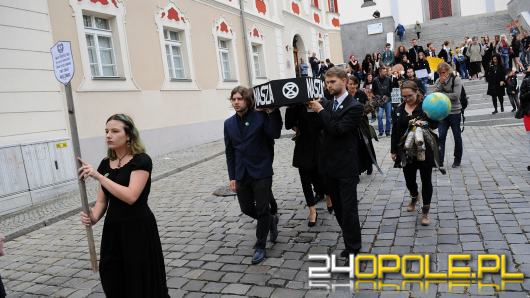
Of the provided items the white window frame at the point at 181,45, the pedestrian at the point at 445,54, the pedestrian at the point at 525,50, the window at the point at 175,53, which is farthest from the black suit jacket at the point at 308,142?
the pedestrian at the point at 525,50

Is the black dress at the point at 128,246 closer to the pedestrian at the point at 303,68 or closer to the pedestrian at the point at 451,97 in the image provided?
the pedestrian at the point at 451,97

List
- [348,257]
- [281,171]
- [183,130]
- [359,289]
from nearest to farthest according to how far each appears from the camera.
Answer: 1. [359,289]
2. [348,257]
3. [281,171]
4. [183,130]

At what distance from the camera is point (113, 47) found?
35.4ft

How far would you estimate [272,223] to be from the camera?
4.79 metres

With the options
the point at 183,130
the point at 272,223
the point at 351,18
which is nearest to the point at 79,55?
the point at 183,130

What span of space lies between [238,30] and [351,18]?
19.1m

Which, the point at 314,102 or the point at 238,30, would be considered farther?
the point at 238,30

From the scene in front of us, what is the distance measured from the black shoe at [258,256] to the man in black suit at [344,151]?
84cm

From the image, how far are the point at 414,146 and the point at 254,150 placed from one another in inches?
69.3

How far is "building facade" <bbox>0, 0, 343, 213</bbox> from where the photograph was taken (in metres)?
8.27

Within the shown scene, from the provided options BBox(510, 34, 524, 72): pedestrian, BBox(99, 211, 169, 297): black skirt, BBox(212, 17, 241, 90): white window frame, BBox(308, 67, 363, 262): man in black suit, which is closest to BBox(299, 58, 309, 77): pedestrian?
BBox(212, 17, 241, 90): white window frame

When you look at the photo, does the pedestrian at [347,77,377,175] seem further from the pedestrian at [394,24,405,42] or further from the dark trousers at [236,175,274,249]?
the pedestrian at [394,24,405,42]

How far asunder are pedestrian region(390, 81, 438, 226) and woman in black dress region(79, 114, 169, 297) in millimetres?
2959

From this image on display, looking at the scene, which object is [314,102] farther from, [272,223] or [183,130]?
[183,130]
